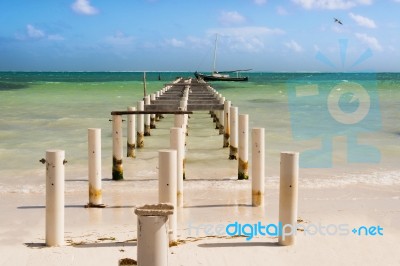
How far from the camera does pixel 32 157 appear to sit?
13.5m

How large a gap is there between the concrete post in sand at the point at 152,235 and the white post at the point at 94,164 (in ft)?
14.4

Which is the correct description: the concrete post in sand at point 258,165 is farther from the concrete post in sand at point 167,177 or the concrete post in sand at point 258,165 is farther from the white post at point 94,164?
the concrete post in sand at point 167,177

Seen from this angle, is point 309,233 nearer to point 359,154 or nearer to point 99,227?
point 99,227

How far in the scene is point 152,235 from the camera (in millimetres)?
3713

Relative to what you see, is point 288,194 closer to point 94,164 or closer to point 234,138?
point 94,164

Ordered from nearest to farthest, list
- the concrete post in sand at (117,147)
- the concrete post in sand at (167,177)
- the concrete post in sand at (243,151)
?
the concrete post in sand at (167,177)
the concrete post in sand at (117,147)
the concrete post in sand at (243,151)

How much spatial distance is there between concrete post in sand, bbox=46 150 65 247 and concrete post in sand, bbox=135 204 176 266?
244cm

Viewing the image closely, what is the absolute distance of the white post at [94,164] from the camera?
7.96 meters

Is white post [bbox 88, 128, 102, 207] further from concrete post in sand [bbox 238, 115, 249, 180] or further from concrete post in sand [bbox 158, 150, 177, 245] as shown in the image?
concrete post in sand [bbox 238, 115, 249, 180]

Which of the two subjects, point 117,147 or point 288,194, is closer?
point 288,194

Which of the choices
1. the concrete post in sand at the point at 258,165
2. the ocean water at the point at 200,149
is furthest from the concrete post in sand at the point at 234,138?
the concrete post in sand at the point at 258,165

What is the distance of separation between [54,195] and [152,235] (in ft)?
8.26

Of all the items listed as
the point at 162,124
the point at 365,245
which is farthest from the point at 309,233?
the point at 162,124

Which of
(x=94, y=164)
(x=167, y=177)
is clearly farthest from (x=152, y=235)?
(x=94, y=164)
